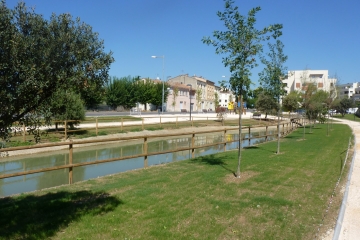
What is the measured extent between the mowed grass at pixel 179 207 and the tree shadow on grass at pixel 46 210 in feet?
0.05

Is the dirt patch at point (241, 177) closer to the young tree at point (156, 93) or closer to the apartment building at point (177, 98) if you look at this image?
the young tree at point (156, 93)

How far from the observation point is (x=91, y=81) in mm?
5016

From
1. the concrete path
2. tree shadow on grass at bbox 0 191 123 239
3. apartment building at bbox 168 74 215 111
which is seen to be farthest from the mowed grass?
apartment building at bbox 168 74 215 111

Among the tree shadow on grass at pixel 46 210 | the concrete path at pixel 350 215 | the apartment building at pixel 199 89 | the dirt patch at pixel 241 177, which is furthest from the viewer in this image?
the apartment building at pixel 199 89

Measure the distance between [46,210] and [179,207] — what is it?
247 centimetres

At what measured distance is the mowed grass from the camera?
4.95 m

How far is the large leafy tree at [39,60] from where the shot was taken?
4000mm

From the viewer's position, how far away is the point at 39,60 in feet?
13.8

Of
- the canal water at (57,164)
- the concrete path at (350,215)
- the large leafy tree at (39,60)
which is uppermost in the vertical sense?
the large leafy tree at (39,60)

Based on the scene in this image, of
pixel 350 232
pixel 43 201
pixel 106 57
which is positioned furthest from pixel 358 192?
A: pixel 43 201

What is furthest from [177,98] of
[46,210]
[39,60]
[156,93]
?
[39,60]

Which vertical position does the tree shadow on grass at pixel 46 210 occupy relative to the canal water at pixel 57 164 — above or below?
above

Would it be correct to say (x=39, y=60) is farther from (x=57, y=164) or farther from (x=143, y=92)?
(x=143, y=92)

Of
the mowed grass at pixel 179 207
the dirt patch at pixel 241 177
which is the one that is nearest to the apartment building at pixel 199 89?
the dirt patch at pixel 241 177
